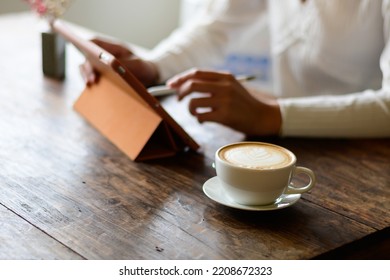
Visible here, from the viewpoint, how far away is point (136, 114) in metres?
1.27

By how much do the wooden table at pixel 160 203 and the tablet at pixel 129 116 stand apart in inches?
0.9

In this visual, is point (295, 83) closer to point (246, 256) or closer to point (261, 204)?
point (261, 204)

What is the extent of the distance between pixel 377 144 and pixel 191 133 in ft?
1.14

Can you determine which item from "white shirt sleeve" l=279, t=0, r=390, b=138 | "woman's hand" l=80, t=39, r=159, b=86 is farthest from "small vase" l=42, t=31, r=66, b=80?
"white shirt sleeve" l=279, t=0, r=390, b=138

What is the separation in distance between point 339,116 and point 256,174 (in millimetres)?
457

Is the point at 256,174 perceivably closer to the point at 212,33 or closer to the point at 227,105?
the point at 227,105

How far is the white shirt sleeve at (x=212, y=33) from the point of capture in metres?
1.78

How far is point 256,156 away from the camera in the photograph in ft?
3.45

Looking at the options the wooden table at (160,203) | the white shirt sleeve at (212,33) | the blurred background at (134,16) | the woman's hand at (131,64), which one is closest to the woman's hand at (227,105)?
the wooden table at (160,203)

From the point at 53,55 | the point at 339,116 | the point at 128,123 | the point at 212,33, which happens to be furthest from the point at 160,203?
the point at 212,33

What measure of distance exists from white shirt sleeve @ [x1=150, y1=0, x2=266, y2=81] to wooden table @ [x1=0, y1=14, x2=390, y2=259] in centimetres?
35

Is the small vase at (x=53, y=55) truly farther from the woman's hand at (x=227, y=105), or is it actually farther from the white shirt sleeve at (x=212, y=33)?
the woman's hand at (x=227, y=105)

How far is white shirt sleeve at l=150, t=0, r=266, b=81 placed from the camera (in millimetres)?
1778

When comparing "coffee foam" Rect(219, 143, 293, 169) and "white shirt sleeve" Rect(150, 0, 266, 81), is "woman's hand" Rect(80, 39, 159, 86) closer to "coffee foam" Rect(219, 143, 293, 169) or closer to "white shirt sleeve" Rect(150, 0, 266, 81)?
"white shirt sleeve" Rect(150, 0, 266, 81)
